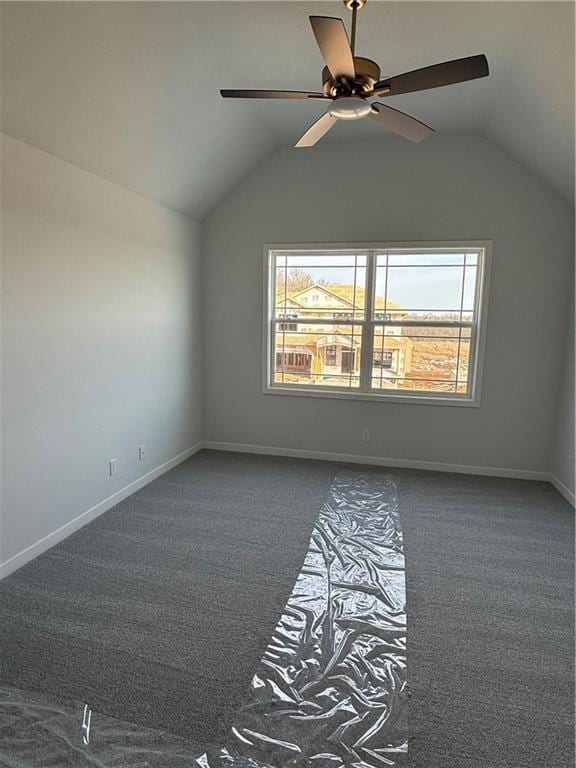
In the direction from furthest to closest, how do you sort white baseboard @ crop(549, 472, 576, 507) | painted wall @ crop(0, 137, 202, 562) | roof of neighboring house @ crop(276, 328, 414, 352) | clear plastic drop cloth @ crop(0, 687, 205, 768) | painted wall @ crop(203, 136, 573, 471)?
roof of neighboring house @ crop(276, 328, 414, 352)
painted wall @ crop(203, 136, 573, 471)
white baseboard @ crop(549, 472, 576, 507)
painted wall @ crop(0, 137, 202, 562)
clear plastic drop cloth @ crop(0, 687, 205, 768)

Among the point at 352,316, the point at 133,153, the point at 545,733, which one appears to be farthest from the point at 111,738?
the point at 352,316

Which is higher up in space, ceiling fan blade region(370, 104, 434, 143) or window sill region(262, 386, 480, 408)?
ceiling fan blade region(370, 104, 434, 143)

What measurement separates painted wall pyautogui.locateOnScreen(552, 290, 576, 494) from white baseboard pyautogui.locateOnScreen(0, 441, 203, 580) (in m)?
3.55

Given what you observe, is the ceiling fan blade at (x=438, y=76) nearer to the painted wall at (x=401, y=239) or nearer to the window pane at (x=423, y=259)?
the painted wall at (x=401, y=239)

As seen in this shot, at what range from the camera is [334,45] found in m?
1.70

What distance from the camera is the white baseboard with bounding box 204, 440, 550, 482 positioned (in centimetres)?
432

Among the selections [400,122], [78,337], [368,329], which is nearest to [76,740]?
[78,337]

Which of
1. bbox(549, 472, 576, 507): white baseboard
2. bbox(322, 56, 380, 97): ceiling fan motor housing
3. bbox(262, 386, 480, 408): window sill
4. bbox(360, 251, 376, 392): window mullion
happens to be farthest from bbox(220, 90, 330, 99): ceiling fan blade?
bbox(549, 472, 576, 507): white baseboard

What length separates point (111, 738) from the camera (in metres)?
1.62

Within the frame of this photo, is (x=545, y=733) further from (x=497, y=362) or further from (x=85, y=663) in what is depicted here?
(x=497, y=362)

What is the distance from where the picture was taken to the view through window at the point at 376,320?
4344 millimetres

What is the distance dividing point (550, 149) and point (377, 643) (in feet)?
11.7

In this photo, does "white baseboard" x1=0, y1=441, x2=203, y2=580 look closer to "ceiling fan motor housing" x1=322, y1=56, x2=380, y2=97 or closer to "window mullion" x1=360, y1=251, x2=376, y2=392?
"window mullion" x1=360, y1=251, x2=376, y2=392

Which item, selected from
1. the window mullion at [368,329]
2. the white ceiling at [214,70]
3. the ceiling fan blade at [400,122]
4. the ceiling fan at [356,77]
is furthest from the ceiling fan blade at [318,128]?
the window mullion at [368,329]
